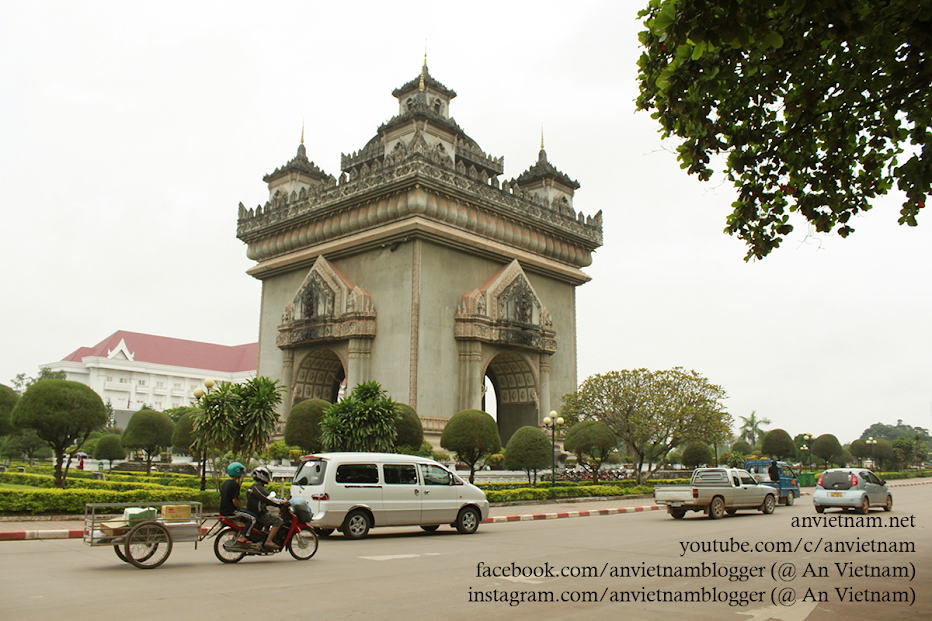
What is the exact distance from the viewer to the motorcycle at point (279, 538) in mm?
10188

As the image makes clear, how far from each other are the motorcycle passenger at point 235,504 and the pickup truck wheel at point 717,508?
39.1 feet

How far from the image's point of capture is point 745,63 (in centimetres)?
812

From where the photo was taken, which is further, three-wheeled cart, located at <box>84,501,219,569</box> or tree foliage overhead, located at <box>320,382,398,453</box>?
tree foliage overhead, located at <box>320,382,398,453</box>

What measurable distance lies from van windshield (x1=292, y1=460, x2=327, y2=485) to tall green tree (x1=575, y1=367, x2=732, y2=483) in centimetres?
2066

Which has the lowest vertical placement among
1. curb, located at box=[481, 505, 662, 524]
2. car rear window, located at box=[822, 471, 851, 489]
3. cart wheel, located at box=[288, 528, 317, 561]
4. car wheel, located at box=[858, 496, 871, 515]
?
curb, located at box=[481, 505, 662, 524]

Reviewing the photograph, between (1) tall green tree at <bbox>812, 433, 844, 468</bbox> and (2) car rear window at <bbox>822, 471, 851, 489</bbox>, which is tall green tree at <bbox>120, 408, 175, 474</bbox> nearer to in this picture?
(2) car rear window at <bbox>822, 471, 851, 489</bbox>

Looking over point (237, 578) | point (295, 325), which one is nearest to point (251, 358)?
point (295, 325)

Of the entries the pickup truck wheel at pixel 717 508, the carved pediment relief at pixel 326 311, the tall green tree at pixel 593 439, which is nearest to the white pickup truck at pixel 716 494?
the pickup truck wheel at pixel 717 508

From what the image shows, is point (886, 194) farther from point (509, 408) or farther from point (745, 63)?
point (509, 408)

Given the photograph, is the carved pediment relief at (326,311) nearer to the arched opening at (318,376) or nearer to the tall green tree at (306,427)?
the arched opening at (318,376)

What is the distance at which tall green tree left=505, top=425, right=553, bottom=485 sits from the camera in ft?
89.0

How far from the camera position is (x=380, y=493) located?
45.1 ft

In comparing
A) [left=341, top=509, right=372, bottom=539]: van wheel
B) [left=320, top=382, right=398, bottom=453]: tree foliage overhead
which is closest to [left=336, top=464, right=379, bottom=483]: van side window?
→ [left=341, top=509, right=372, bottom=539]: van wheel

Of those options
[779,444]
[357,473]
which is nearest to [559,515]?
[357,473]
